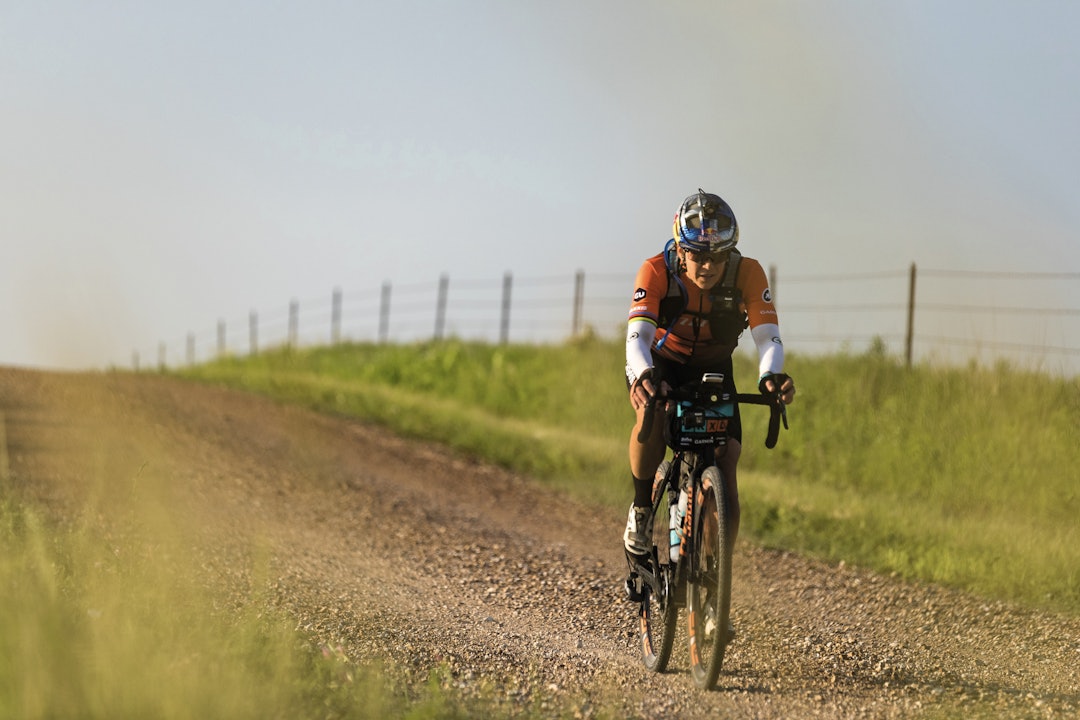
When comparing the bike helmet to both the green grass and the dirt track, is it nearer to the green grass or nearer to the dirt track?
the dirt track

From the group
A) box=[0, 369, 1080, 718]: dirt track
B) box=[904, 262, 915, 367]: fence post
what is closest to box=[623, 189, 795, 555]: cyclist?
box=[0, 369, 1080, 718]: dirt track

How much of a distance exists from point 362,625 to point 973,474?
7.83 m

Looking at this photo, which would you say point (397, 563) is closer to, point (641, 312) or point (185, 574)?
point (185, 574)

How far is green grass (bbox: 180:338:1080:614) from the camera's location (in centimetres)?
978

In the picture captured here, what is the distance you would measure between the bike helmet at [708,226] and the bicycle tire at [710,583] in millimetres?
1147

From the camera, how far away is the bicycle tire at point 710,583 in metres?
5.10

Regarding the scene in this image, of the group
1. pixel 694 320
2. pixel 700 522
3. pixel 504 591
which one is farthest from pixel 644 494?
pixel 504 591

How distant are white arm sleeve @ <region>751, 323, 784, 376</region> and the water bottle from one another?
2.56 feet

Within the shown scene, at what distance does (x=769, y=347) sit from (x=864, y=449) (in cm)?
859

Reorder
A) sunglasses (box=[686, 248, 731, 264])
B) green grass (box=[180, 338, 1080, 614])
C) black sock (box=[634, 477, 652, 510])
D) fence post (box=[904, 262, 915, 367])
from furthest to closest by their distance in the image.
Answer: fence post (box=[904, 262, 915, 367]) < green grass (box=[180, 338, 1080, 614]) < black sock (box=[634, 477, 652, 510]) < sunglasses (box=[686, 248, 731, 264])

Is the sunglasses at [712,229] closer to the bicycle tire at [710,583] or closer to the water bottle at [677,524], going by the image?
the bicycle tire at [710,583]

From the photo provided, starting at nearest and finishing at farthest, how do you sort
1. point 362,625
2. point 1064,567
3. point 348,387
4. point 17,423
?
point 362,625 → point 1064,567 → point 17,423 → point 348,387

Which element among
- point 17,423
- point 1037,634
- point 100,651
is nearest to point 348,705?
point 100,651

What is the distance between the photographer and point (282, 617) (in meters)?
5.97
